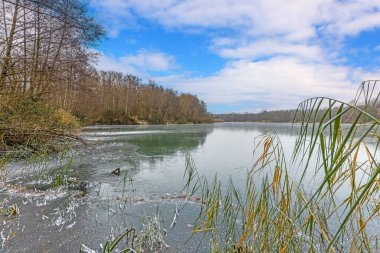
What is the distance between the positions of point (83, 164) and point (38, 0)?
6407 millimetres

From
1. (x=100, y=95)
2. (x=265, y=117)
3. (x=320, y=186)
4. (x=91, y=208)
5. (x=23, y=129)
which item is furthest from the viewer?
(x=265, y=117)

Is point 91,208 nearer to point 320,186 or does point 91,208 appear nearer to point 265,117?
point 320,186

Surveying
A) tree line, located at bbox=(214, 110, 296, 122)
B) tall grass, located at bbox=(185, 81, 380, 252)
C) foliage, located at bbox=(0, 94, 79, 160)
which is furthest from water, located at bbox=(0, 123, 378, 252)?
tree line, located at bbox=(214, 110, 296, 122)

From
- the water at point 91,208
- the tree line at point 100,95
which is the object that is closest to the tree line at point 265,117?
the tree line at point 100,95

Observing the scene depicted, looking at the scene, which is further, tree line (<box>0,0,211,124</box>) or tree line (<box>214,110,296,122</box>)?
tree line (<box>214,110,296,122</box>)

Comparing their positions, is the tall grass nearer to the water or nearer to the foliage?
the water

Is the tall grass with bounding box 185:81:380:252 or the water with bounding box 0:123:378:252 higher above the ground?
the tall grass with bounding box 185:81:380:252

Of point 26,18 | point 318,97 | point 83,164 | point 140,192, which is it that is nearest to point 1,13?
point 26,18

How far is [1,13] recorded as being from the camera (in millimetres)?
7059

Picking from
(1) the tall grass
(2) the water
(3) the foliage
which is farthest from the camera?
(3) the foliage

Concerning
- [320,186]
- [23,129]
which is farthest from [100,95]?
[320,186]

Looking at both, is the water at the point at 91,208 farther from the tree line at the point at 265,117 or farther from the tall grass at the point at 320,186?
the tree line at the point at 265,117

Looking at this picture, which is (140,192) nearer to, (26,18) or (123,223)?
(123,223)

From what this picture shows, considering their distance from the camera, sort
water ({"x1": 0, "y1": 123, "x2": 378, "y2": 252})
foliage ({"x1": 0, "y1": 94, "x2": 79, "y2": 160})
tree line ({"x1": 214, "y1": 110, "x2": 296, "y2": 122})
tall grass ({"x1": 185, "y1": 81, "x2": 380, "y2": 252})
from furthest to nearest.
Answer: tree line ({"x1": 214, "y1": 110, "x2": 296, "y2": 122})
foliage ({"x1": 0, "y1": 94, "x2": 79, "y2": 160})
water ({"x1": 0, "y1": 123, "x2": 378, "y2": 252})
tall grass ({"x1": 185, "y1": 81, "x2": 380, "y2": 252})
